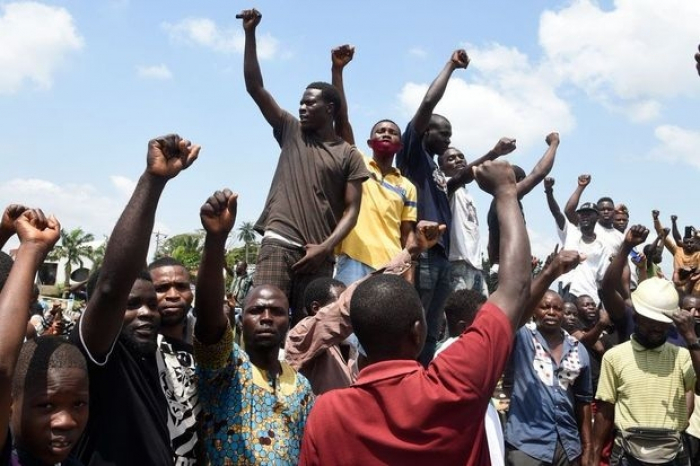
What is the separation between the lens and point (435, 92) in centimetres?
605

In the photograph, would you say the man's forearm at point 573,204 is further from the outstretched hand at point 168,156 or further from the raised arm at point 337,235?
the outstretched hand at point 168,156

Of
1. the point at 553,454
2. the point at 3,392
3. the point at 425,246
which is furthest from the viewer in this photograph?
the point at 553,454

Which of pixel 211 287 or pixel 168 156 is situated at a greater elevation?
pixel 168 156

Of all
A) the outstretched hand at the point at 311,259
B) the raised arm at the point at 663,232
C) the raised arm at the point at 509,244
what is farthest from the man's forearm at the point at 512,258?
the raised arm at the point at 663,232

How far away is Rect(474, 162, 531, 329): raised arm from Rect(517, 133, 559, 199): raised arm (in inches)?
165

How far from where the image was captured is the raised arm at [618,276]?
5531 millimetres

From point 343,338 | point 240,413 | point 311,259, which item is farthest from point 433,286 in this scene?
point 240,413

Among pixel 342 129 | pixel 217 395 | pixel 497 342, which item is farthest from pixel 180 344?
pixel 342 129

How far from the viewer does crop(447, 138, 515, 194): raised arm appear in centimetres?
647

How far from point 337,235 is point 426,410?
10.5 ft

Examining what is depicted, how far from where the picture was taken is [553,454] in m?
5.29

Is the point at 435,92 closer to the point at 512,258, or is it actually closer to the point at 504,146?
the point at 504,146

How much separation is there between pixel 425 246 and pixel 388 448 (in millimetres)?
2490

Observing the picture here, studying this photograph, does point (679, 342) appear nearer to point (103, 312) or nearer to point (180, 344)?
point (180, 344)
